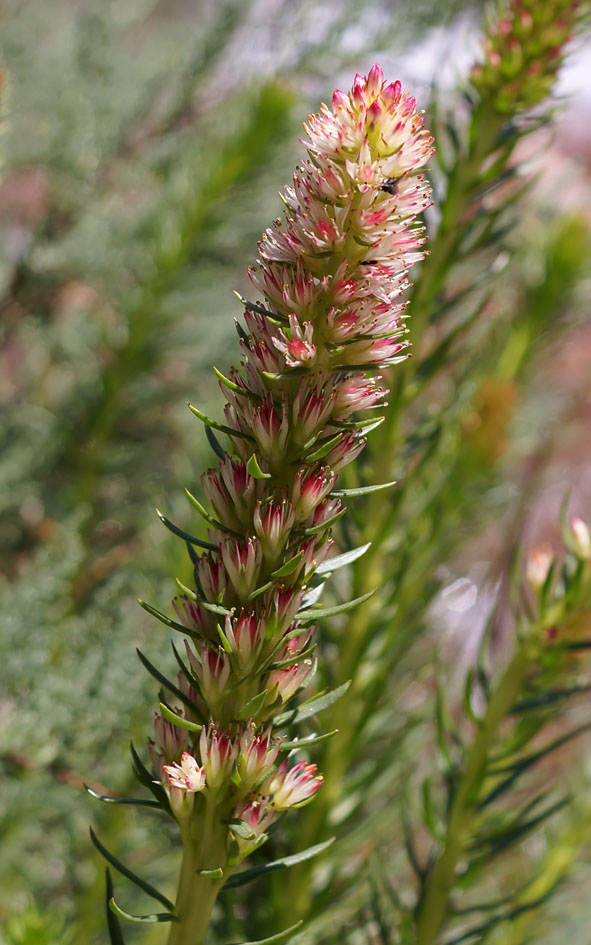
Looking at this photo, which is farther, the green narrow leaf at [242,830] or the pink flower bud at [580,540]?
the pink flower bud at [580,540]

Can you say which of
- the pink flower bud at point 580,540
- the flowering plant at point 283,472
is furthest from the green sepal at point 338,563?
the pink flower bud at point 580,540

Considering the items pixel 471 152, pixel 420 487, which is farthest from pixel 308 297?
pixel 420 487

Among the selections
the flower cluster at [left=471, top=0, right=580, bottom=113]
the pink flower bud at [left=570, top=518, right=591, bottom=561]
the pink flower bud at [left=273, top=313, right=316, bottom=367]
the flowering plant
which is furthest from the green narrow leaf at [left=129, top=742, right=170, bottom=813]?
the flower cluster at [left=471, top=0, right=580, bottom=113]

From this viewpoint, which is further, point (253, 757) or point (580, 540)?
point (580, 540)

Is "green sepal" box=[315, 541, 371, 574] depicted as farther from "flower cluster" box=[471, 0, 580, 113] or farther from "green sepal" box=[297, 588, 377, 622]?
"flower cluster" box=[471, 0, 580, 113]

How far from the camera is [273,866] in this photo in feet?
0.76

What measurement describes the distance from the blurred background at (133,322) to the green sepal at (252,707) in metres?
0.27

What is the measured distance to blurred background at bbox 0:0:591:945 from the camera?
0.53m

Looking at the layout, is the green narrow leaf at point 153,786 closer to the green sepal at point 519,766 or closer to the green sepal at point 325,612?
the green sepal at point 325,612

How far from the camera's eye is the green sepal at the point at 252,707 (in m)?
0.22

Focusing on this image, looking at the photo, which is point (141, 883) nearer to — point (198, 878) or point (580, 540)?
point (198, 878)

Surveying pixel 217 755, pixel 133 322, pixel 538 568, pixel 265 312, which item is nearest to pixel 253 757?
pixel 217 755

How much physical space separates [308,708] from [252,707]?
0.10ft

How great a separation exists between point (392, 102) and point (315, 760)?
0.30 meters
